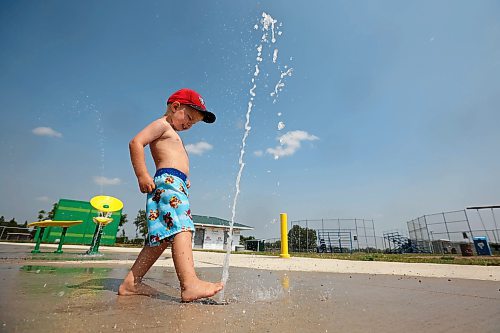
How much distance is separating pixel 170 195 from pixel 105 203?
19.4 ft

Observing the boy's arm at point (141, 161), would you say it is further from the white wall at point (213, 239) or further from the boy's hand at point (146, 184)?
the white wall at point (213, 239)

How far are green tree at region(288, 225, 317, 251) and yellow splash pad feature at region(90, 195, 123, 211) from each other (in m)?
20.7

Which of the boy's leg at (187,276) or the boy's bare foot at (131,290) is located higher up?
the boy's leg at (187,276)

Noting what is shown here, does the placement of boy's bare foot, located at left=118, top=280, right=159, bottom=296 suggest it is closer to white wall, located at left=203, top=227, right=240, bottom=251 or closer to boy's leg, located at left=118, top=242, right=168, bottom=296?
boy's leg, located at left=118, top=242, right=168, bottom=296

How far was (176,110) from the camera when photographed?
2.16 m

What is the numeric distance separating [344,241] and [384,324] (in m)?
27.0

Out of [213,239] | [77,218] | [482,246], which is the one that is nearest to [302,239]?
[213,239]

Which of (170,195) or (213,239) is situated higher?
(213,239)

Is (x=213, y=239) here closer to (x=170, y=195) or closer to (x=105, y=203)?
(x=105, y=203)

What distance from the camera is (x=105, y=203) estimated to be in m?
6.79

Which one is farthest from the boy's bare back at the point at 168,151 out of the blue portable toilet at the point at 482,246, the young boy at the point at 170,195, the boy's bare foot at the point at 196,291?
the blue portable toilet at the point at 482,246

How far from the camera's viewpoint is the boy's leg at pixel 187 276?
1.60 m

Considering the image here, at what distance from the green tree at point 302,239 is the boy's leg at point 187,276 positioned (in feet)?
80.9

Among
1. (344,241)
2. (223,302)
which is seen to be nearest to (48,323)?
(223,302)
